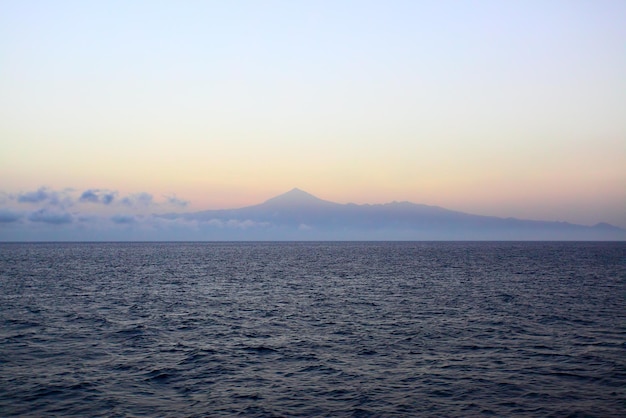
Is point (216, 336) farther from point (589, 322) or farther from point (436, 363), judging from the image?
point (589, 322)

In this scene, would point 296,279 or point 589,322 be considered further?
point 296,279

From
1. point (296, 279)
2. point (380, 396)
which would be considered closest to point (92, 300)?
point (296, 279)

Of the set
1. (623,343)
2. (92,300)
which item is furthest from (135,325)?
(623,343)

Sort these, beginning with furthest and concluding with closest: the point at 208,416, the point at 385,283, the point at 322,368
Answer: the point at 385,283
the point at 322,368
the point at 208,416

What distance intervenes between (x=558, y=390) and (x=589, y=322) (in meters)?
21.7

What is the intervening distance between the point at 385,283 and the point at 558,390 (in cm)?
5617

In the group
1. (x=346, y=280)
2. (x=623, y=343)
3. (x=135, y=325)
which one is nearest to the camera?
(x=623, y=343)

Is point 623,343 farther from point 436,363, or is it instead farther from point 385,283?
point 385,283

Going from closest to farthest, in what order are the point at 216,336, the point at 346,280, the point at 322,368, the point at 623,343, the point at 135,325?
the point at 322,368
the point at 623,343
the point at 216,336
the point at 135,325
the point at 346,280

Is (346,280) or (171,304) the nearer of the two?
(171,304)

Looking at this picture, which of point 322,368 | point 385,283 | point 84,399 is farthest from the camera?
point 385,283

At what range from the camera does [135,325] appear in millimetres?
43688

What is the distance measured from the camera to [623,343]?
36156mm

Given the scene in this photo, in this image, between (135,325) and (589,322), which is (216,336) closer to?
(135,325)
